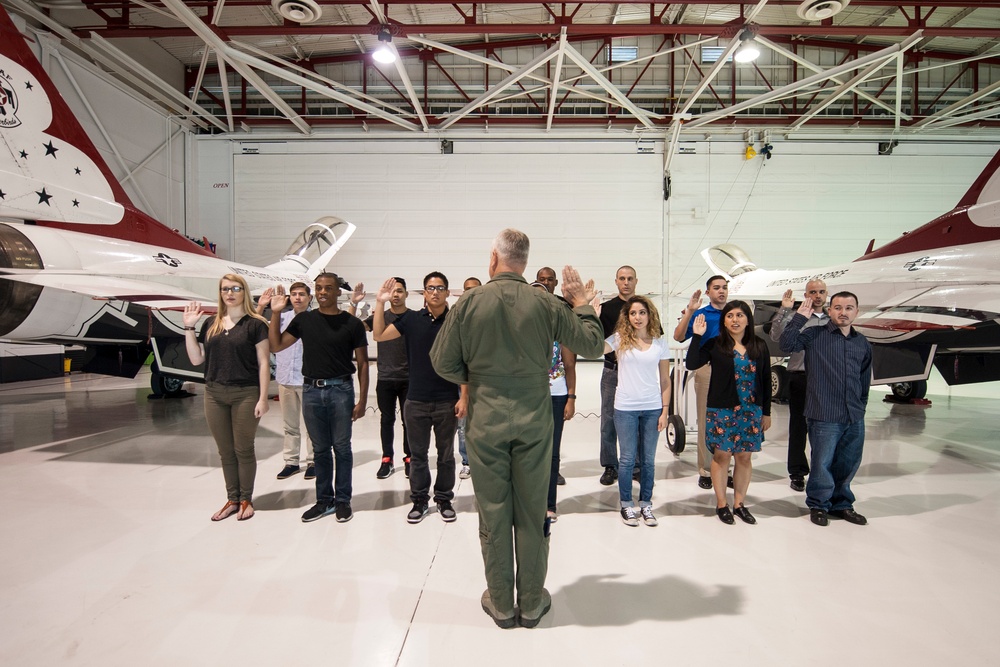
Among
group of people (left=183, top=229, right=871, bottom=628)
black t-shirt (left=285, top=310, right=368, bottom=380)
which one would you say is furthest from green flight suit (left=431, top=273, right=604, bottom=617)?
black t-shirt (left=285, top=310, right=368, bottom=380)

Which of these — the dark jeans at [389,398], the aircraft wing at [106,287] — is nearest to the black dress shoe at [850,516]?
the dark jeans at [389,398]

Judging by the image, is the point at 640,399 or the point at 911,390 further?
the point at 911,390

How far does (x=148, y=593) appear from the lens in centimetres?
257

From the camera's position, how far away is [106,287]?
4797 millimetres

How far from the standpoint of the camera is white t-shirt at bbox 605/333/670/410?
11.3 feet

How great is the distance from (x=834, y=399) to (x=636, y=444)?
1463 millimetres

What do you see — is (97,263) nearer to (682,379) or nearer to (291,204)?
(682,379)

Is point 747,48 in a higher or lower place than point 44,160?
higher

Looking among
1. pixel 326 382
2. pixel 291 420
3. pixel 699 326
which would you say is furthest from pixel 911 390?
pixel 291 420

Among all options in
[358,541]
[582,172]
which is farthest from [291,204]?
[358,541]

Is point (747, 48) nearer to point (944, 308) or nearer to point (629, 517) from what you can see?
point (944, 308)

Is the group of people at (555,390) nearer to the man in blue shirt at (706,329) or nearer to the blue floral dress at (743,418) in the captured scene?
the blue floral dress at (743,418)

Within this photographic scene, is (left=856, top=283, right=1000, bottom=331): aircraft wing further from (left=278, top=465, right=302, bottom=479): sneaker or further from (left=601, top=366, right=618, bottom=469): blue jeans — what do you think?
(left=278, top=465, right=302, bottom=479): sneaker

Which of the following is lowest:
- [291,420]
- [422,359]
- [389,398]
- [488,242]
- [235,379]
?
[291,420]
